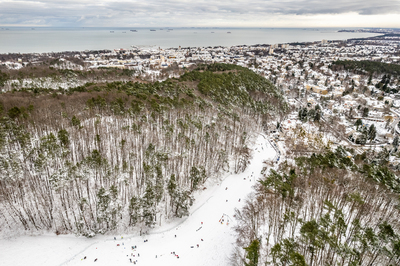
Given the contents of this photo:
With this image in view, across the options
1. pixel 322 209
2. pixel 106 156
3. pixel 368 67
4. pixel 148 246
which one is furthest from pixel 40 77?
pixel 368 67

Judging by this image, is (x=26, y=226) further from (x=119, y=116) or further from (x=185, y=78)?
(x=185, y=78)

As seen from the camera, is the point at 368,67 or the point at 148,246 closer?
the point at 148,246

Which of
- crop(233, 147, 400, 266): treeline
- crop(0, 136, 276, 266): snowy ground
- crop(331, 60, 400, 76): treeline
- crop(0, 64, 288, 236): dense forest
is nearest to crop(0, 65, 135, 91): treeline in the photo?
crop(0, 64, 288, 236): dense forest

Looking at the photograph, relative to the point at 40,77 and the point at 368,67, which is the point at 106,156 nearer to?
the point at 40,77

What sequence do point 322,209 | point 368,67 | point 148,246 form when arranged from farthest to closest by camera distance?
point 368,67, point 322,209, point 148,246

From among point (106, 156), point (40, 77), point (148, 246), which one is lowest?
point (148, 246)

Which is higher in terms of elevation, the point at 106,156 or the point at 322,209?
the point at 106,156

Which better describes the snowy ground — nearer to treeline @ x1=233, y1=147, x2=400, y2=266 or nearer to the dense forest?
the dense forest
